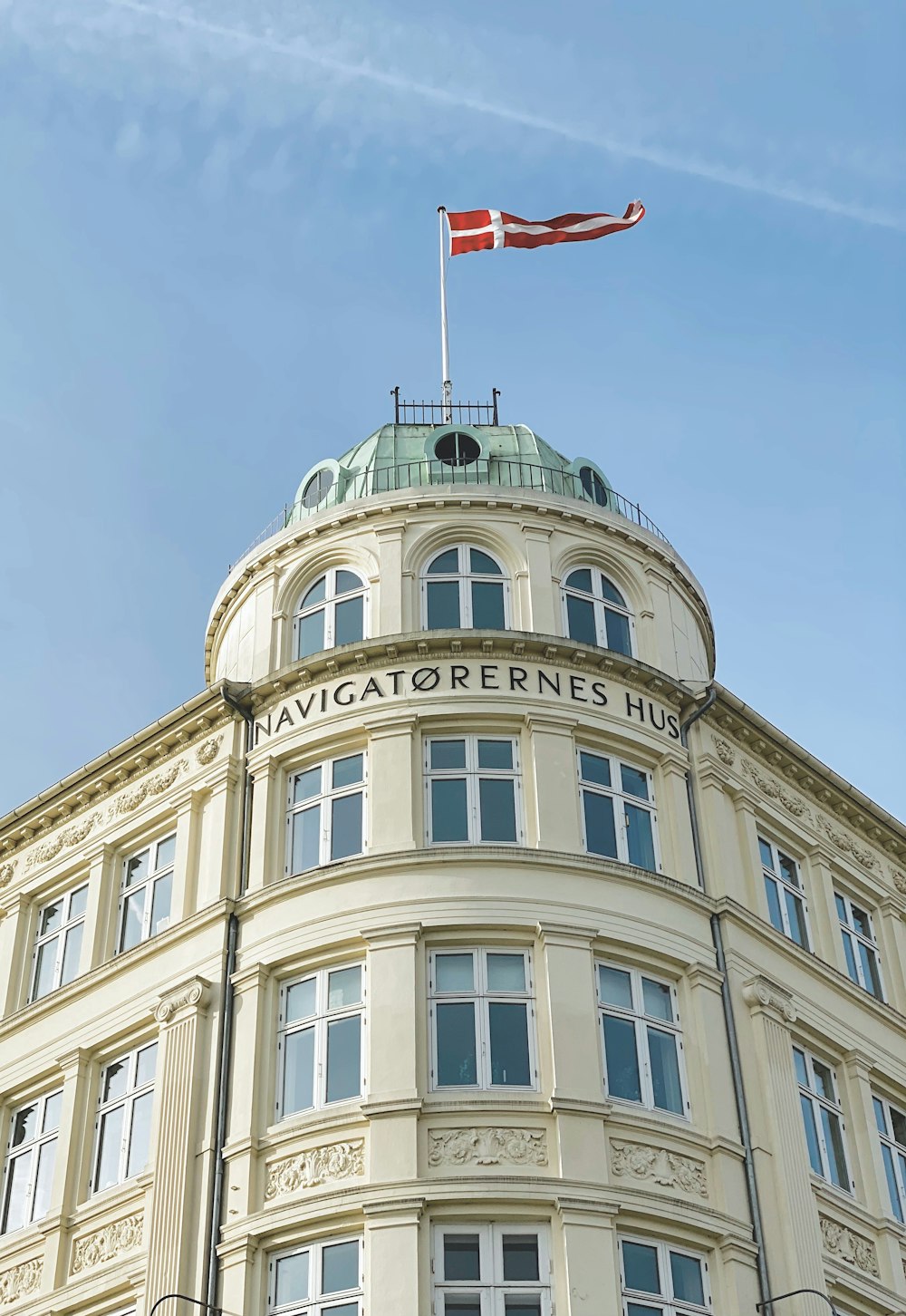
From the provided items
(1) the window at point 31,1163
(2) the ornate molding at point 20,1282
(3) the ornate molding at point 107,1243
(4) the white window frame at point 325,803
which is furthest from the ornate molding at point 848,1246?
(1) the window at point 31,1163

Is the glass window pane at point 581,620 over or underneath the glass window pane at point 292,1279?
over

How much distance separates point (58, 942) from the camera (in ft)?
107

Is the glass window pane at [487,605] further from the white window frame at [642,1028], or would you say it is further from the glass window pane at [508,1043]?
the glass window pane at [508,1043]

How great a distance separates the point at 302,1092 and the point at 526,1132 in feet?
10.8

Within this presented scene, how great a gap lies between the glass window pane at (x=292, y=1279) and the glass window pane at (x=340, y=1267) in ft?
0.88

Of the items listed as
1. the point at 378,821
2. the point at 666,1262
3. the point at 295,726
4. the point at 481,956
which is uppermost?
the point at 295,726

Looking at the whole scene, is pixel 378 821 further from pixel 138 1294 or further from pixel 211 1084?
pixel 138 1294

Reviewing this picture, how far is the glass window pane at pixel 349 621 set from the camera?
31438mm

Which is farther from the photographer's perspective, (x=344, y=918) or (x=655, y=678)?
(x=655, y=678)

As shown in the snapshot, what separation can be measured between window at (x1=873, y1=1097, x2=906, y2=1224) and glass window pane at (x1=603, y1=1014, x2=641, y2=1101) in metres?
5.60

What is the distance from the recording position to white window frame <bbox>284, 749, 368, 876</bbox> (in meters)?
28.5

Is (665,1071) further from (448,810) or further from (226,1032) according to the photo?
(226,1032)

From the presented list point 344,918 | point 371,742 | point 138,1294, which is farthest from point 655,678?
point 138,1294

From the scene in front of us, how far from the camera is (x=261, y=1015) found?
2712cm
